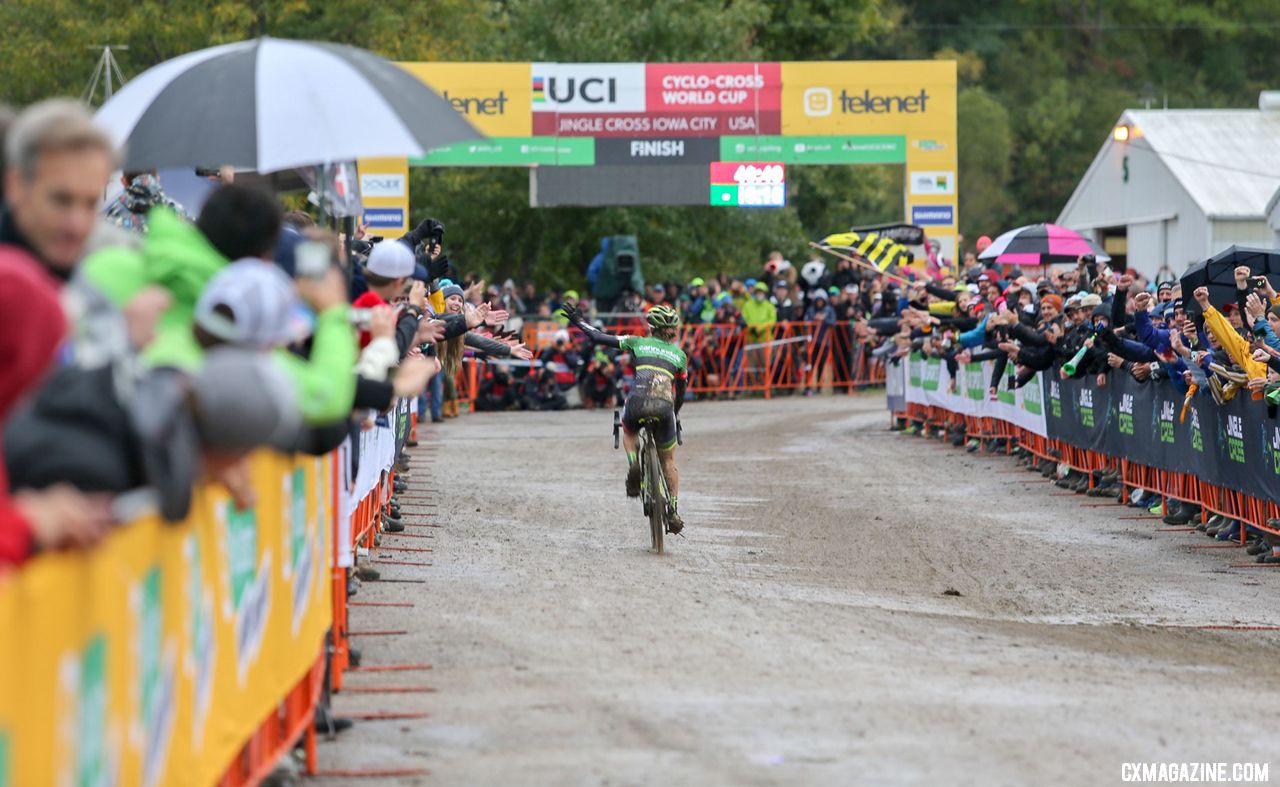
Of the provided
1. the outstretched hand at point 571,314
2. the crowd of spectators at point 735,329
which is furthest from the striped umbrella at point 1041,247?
the outstretched hand at point 571,314

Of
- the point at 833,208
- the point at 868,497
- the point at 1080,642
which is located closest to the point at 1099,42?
the point at 833,208

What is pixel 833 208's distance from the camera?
178 feet

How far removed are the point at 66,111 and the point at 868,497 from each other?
49.8ft

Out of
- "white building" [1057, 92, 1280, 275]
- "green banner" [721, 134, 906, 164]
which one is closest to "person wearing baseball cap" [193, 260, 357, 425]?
"green banner" [721, 134, 906, 164]

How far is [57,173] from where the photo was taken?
189 inches

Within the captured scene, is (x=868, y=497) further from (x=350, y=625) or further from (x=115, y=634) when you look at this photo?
(x=115, y=634)

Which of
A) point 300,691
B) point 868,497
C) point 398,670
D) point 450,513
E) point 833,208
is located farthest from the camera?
point 833,208

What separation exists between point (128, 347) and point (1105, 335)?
1445 centimetres

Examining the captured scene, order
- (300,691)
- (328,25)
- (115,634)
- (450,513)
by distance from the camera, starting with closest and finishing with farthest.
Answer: (115,634), (300,691), (450,513), (328,25)

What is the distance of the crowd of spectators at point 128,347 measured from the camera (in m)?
4.56

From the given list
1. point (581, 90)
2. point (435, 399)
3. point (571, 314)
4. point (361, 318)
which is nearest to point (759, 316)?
point (581, 90)

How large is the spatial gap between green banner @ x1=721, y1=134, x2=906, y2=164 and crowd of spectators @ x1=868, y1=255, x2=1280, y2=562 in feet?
32.6

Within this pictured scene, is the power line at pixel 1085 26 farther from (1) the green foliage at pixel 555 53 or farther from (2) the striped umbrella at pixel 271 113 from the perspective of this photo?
(2) the striped umbrella at pixel 271 113

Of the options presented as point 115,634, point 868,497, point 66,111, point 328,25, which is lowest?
point 868,497
